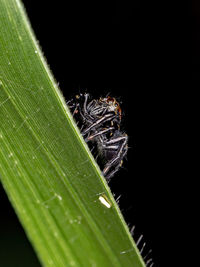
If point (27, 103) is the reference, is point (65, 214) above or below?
below

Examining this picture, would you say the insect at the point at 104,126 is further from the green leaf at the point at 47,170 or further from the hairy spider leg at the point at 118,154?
the green leaf at the point at 47,170

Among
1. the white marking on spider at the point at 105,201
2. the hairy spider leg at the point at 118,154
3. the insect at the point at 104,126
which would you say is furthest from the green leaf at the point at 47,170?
the hairy spider leg at the point at 118,154

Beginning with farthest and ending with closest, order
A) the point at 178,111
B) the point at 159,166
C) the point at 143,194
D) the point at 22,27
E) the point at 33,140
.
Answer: the point at 178,111, the point at 159,166, the point at 143,194, the point at 33,140, the point at 22,27

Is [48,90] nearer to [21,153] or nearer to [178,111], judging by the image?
[21,153]

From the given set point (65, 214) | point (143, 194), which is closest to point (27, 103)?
point (65, 214)

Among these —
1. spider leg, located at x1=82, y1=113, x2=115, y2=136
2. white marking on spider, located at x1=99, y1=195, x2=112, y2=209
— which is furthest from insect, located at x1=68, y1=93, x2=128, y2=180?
white marking on spider, located at x1=99, y1=195, x2=112, y2=209

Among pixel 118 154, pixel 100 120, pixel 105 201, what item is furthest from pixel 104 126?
pixel 105 201
